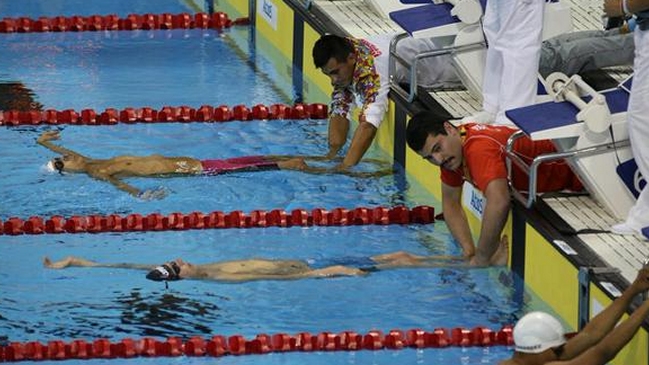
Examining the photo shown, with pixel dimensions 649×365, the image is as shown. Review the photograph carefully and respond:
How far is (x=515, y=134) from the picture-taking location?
7090mm

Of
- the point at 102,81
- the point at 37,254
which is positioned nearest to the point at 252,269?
the point at 37,254

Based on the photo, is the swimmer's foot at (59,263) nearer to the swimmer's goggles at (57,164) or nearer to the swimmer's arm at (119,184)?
the swimmer's arm at (119,184)

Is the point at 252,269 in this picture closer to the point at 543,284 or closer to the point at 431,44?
the point at 543,284

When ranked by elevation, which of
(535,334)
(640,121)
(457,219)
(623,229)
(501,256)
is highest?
(640,121)

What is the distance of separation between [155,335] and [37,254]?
3.50ft

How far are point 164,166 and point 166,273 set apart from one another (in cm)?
146

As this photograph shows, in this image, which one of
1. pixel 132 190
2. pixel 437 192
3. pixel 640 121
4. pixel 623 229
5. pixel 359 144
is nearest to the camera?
pixel 640 121

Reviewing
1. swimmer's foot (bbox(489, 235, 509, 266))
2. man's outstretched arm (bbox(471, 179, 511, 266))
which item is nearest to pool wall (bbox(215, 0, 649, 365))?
swimmer's foot (bbox(489, 235, 509, 266))

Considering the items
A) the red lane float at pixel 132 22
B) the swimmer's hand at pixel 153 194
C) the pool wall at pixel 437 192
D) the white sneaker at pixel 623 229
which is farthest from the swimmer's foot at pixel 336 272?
the red lane float at pixel 132 22

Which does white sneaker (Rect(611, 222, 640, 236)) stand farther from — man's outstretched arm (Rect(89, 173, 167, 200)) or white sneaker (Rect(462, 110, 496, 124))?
man's outstretched arm (Rect(89, 173, 167, 200))

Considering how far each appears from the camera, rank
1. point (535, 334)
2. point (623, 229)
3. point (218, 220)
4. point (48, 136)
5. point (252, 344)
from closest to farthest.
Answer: point (535, 334), point (252, 344), point (623, 229), point (218, 220), point (48, 136)

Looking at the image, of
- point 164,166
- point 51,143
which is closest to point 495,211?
point 164,166

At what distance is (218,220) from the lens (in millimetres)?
7891

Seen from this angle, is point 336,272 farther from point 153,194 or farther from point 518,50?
point 153,194
